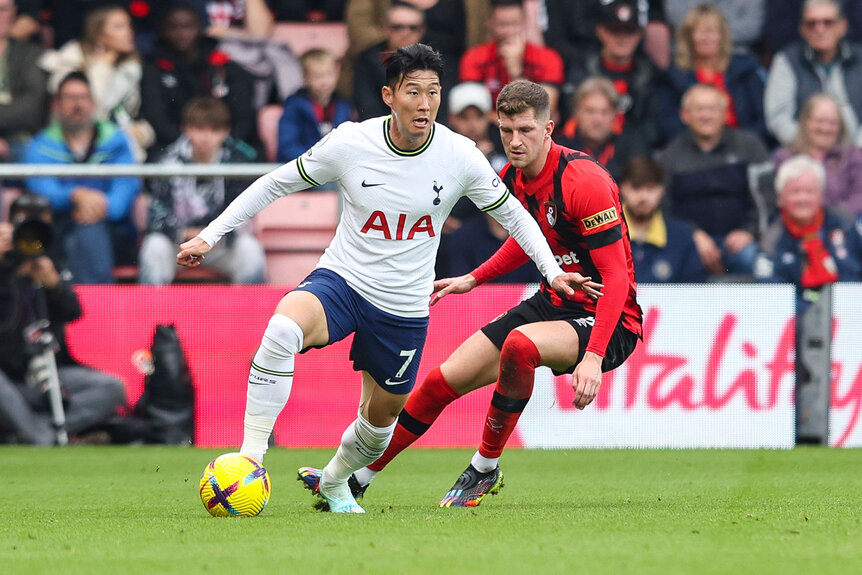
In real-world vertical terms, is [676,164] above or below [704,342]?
above

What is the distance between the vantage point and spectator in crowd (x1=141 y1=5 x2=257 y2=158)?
12672mm

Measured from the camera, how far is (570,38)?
43.9 ft

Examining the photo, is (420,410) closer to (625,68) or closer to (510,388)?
(510,388)

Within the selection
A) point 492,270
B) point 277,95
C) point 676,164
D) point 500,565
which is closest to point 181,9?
point 277,95

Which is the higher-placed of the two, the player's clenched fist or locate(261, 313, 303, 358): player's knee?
locate(261, 313, 303, 358): player's knee

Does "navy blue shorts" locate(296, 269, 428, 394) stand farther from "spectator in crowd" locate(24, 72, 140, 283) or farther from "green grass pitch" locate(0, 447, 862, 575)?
"spectator in crowd" locate(24, 72, 140, 283)

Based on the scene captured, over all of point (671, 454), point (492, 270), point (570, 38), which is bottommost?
point (671, 454)

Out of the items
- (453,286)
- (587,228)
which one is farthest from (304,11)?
(587,228)

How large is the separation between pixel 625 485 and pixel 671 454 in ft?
8.06

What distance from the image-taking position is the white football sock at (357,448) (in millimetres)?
6730

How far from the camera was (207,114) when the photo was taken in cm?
1210

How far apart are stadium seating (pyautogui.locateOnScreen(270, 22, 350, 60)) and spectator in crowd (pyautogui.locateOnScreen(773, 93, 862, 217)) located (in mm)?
4323

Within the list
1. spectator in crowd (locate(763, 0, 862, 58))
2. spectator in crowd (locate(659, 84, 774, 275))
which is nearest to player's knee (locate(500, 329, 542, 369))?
spectator in crowd (locate(659, 84, 774, 275))

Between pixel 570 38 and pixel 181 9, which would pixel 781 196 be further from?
pixel 181 9
